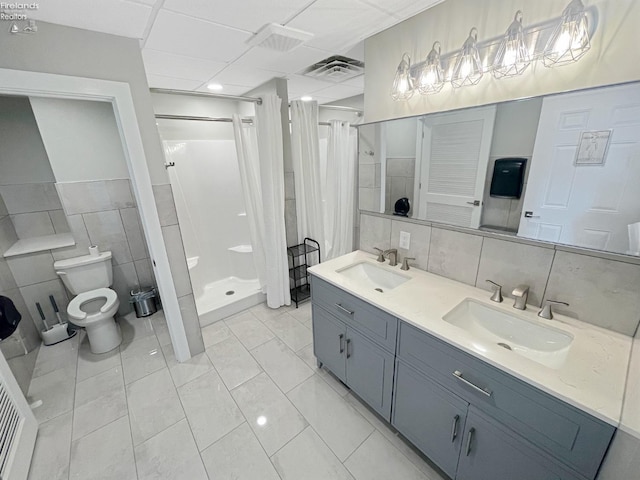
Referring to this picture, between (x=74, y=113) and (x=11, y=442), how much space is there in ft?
7.95

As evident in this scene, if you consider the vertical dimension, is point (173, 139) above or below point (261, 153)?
above

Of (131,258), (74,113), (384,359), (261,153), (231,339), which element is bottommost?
(231,339)

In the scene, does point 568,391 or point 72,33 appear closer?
point 568,391

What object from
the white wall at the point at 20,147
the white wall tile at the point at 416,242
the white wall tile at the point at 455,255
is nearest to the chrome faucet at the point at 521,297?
the white wall tile at the point at 455,255

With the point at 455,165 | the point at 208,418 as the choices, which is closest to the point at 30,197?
the point at 208,418

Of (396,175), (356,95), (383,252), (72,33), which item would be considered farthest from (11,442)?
(356,95)

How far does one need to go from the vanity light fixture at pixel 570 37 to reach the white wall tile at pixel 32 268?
369cm

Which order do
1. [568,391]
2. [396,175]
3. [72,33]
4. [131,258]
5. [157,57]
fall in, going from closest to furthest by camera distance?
[568,391] → [72,33] → [396,175] → [157,57] → [131,258]

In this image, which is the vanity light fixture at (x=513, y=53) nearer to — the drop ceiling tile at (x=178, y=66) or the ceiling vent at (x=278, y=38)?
the ceiling vent at (x=278, y=38)

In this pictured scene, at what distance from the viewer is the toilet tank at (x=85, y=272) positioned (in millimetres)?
2259

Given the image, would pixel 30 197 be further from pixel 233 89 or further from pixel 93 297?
pixel 233 89

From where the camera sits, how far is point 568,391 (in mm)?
803

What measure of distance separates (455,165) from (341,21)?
→ 103cm

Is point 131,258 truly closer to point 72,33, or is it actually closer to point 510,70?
point 72,33
